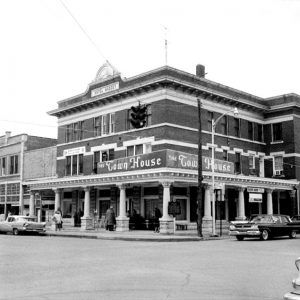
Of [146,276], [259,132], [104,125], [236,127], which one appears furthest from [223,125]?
[146,276]

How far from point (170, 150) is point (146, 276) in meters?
19.0

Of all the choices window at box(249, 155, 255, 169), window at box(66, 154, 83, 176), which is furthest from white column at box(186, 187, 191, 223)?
window at box(66, 154, 83, 176)

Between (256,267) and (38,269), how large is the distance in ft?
18.6

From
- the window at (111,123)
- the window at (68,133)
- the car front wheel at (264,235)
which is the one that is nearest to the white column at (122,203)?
the window at (111,123)

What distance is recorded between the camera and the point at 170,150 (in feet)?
96.1

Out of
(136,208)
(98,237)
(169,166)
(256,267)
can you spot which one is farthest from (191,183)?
(256,267)

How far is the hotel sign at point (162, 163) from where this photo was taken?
29266mm

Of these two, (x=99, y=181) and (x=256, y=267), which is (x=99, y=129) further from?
(x=256, y=267)

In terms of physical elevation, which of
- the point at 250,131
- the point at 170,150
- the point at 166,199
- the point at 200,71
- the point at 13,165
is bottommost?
the point at 166,199

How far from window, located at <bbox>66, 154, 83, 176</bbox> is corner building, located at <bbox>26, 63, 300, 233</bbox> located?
0.09 metres

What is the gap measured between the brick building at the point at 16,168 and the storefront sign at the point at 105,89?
9.30 m

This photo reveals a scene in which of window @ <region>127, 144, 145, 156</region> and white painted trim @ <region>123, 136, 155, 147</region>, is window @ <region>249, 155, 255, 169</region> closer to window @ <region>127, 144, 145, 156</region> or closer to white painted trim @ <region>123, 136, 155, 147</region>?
window @ <region>127, 144, 145, 156</region>

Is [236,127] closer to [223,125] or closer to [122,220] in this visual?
[223,125]

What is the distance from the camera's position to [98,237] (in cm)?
2686
